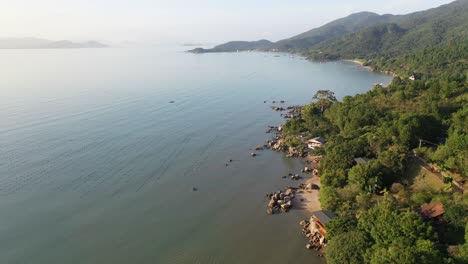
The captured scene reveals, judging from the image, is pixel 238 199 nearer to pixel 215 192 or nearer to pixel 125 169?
pixel 215 192

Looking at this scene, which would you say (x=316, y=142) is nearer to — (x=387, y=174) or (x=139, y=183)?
(x=387, y=174)

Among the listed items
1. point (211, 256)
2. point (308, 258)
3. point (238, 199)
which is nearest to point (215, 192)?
point (238, 199)

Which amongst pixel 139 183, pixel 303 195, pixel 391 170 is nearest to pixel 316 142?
pixel 303 195

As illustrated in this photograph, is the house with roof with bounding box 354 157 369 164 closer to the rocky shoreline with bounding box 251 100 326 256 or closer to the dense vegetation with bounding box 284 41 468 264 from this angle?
the dense vegetation with bounding box 284 41 468 264

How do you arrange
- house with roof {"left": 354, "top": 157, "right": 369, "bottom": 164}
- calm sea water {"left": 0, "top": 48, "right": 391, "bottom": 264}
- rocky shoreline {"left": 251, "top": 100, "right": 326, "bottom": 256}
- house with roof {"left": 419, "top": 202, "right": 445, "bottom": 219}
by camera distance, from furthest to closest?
1. house with roof {"left": 354, "top": 157, "right": 369, "bottom": 164}
2. rocky shoreline {"left": 251, "top": 100, "right": 326, "bottom": 256}
3. calm sea water {"left": 0, "top": 48, "right": 391, "bottom": 264}
4. house with roof {"left": 419, "top": 202, "right": 445, "bottom": 219}

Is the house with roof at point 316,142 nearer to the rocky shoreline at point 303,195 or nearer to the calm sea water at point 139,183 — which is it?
the rocky shoreline at point 303,195

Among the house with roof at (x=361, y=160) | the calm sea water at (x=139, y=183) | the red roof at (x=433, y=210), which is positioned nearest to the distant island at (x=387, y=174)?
the red roof at (x=433, y=210)

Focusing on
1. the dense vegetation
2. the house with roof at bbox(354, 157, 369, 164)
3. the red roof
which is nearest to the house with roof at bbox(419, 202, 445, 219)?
the red roof
